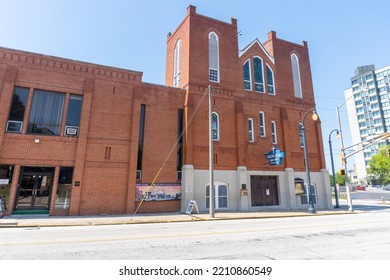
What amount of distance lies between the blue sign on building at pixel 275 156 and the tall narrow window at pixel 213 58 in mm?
8158

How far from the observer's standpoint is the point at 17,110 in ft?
52.9

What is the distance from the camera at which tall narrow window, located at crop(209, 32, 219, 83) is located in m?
22.4

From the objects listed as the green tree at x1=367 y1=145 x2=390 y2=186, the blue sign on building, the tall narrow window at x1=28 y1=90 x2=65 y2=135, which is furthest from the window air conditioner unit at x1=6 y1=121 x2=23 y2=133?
the green tree at x1=367 y1=145 x2=390 y2=186

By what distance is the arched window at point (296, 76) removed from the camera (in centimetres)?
2622

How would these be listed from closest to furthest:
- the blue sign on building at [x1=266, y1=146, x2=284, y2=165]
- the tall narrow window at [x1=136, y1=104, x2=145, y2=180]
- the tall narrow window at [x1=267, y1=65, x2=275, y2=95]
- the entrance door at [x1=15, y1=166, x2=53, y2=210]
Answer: the entrance door at [x1=15, y1=166, x2=53, y2=210], the tall narrow window at [x1=136, y1=104, x2=145, y2=180], the blue sign on building at [x1=266, y1=146, x2=284, y2=165], the tall narrow window at [x1=267, y1=65, x2=275, y2=95]

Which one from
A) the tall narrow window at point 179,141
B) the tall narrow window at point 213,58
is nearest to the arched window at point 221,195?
Answer: the tall narrow window at point 179,141

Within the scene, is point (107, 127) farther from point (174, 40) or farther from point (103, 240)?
point (174, 40)

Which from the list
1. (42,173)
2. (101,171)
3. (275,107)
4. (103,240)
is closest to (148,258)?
(103,240)

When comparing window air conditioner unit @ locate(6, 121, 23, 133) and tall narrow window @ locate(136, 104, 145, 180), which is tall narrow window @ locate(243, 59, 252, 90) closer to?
tall narrow window @ locate(136, 104, 145, 180)

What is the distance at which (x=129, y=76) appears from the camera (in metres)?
19.3

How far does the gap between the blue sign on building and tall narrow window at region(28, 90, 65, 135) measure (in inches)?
671

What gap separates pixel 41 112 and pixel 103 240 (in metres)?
12.6

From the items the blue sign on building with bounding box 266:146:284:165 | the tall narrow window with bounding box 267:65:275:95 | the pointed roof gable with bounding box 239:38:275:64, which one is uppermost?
the pointed roof gable with bounding box 239:38:275:64

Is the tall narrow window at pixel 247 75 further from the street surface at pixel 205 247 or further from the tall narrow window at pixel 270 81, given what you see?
the street surface at pixel 205 247
